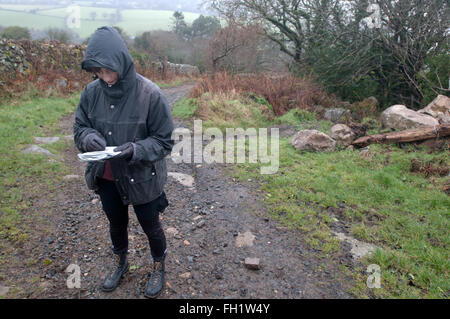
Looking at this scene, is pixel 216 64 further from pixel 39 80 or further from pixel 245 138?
pixel 245 138

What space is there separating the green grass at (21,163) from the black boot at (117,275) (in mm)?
1443

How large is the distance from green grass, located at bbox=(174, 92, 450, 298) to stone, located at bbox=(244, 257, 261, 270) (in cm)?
77

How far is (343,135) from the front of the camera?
6.83 metres

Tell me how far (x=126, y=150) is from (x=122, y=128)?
0.75ft

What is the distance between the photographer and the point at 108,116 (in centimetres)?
234

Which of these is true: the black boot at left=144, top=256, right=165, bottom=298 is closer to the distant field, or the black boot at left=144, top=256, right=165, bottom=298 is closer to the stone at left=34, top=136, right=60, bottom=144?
the stone at left=34, top=136, right=60, bottom=144

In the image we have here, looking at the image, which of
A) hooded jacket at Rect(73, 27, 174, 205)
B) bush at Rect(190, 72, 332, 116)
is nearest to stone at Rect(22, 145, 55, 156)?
hooded jacket at Rect(73, 27, 174, 205)

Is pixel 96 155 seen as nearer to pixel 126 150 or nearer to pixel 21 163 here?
pixel 126 150

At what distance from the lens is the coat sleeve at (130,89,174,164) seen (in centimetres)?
228

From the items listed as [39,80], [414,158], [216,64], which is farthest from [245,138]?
[216,64]
